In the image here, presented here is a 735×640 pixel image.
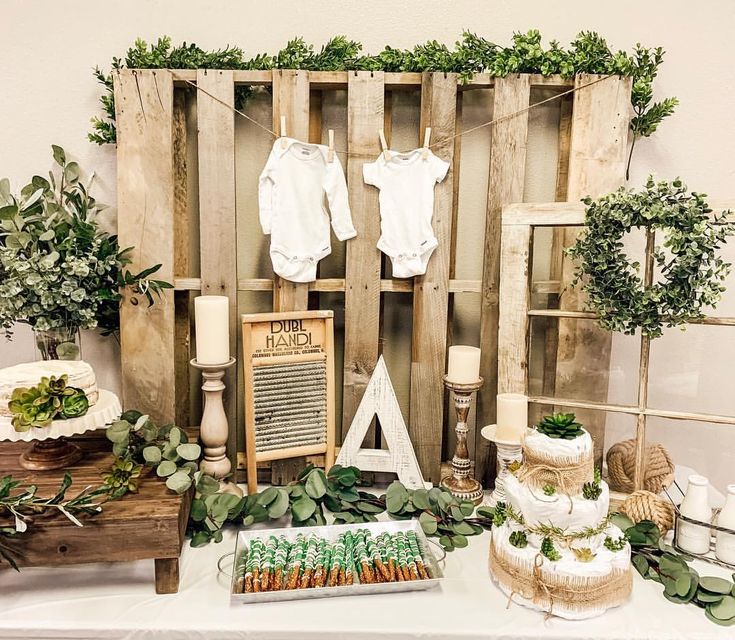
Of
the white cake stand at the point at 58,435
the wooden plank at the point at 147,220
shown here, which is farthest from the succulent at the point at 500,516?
the wooden plank at the point at 147,220

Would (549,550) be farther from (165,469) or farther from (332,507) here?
(165,469)

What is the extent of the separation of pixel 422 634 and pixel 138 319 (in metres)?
1.22

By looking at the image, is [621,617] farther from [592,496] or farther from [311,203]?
[311,203]

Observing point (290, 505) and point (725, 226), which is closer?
→ point (725, 226)

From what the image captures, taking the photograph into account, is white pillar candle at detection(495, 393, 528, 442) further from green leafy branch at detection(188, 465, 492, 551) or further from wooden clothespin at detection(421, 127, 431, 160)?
wooden clothespin at detection(421, 127, 431, 160)

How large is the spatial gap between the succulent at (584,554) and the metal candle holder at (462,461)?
506 millimetres

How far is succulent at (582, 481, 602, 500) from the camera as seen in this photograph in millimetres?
1328

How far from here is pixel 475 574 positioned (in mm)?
1469

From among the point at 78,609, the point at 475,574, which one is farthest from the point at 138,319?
the point at 475,574

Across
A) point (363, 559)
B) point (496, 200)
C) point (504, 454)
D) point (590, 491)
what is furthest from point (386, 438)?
point (496, 200)

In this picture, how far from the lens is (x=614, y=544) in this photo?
1.35 m

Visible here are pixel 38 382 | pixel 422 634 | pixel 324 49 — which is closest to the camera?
pixel 422 634

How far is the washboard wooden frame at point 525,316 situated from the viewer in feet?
5.65

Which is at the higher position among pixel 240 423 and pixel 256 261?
pixel 256 261
